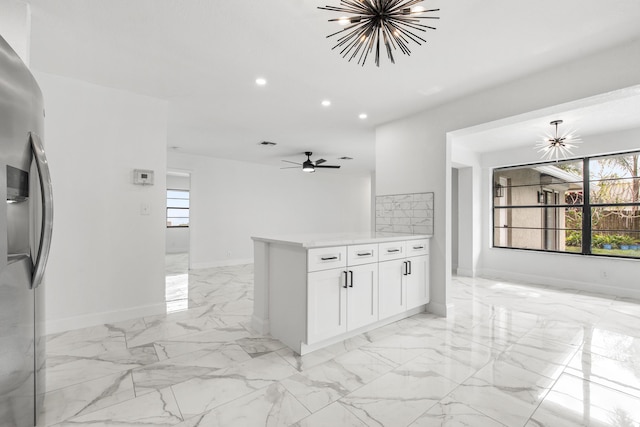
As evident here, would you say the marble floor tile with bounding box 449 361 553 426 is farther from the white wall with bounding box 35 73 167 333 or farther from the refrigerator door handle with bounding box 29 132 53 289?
→ the white wall with bounding box 35 73 167 333

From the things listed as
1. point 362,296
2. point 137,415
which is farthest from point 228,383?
point 362,296

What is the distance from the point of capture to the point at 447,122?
340cm

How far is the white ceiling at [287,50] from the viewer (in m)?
1.93

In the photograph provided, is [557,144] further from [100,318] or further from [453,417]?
[100,318]

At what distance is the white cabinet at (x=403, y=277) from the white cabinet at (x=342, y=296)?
0.15m

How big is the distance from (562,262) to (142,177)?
634 centimetres

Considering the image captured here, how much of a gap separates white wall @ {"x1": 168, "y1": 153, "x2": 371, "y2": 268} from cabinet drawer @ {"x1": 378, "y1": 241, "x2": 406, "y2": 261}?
4.75 meters

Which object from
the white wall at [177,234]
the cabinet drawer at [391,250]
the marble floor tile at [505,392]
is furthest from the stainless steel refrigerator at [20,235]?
the white wall at [177,234]

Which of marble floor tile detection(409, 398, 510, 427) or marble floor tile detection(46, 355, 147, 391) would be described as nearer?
marble floor tile detection(409, 398, 510, 427)

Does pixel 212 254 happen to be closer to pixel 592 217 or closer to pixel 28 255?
pixel 28 255

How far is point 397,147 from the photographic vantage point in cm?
399

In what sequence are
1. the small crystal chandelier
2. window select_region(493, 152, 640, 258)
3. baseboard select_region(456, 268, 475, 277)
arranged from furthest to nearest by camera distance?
1. baseboard select_region(456, 268, 475, 277)
2. window select_region(493, 152, 640, 258)
3. the small crystal chandelier

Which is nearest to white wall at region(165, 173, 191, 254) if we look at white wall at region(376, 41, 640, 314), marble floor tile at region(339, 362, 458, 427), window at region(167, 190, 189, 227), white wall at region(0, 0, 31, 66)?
window at region(167, 190, 189, 227)

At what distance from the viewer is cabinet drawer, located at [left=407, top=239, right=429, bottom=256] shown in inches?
127
